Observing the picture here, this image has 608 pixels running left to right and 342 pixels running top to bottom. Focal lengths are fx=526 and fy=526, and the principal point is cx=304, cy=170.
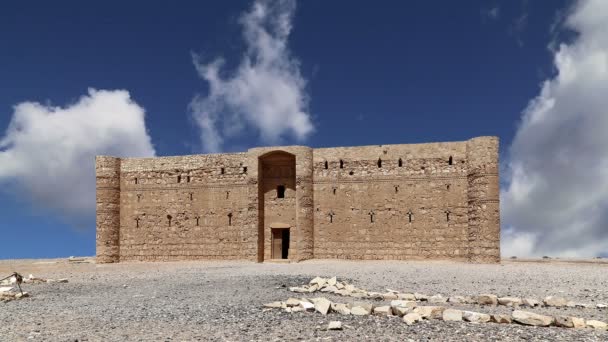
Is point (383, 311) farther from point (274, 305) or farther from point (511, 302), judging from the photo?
point (511, 302)

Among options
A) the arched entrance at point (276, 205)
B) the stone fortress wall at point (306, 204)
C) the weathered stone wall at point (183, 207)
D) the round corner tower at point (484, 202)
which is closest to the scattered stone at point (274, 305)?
the stone fortress wall at point (306, 204)

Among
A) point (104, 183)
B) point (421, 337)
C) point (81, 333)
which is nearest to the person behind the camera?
point (421, 337)

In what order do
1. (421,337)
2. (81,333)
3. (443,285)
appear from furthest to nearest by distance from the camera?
1. (443,285)
2. (81,333)
3. (421,337)

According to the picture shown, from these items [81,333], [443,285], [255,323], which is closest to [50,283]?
[81,333]

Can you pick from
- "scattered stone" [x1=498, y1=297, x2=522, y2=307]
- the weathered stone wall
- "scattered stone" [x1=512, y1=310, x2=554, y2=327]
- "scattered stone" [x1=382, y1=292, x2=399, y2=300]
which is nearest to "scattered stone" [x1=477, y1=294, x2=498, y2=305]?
"scattered stone" [x1=498, y1=297, x2=522, y2=307]

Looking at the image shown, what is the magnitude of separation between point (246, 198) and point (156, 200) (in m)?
5.50

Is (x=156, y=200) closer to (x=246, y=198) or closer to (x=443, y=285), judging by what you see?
(x=246, y=198)

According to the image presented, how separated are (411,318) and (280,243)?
65.0 ft

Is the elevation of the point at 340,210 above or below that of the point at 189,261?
above

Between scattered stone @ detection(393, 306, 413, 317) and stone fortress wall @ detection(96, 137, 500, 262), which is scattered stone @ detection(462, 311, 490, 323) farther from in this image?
stone fortress wall @ detection(96, 137, 500, 262)

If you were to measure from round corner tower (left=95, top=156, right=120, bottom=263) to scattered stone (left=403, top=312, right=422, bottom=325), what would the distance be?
973 inches

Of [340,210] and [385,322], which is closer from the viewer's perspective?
[385,322]

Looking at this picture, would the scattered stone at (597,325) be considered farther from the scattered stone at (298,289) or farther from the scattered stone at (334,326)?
the scattered stone at (298,289)

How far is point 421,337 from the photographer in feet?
26.0
